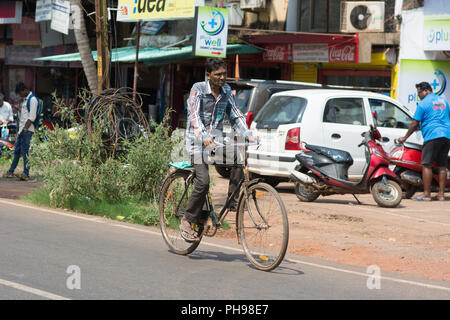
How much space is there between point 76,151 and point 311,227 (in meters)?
3.43

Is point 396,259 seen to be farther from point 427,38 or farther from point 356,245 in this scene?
point 427,38

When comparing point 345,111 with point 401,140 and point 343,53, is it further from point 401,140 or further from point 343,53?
point 343,53

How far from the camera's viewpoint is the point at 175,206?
7.28 metres

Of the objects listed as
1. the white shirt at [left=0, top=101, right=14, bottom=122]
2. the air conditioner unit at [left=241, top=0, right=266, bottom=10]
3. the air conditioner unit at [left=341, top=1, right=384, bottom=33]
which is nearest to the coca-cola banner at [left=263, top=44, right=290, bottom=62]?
the air conditioner unit at [left=241, top=0, right=266, bottom=10]

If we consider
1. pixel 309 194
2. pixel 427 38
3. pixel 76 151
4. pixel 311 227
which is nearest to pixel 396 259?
pixel 311 227

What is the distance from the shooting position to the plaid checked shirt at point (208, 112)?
656 centimetres

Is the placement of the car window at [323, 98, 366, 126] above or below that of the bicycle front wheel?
above

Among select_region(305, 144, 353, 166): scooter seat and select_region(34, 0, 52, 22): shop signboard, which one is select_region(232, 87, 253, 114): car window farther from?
select_region(34, 0, 52, 22): shop signboard

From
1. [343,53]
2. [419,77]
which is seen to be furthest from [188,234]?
Result: [343,53]

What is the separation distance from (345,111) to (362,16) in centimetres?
540

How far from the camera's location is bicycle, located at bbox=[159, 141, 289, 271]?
19.7 ft

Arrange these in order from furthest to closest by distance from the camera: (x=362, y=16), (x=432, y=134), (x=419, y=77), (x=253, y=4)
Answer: (x=253, y=4) → (x=362, y=16) → (x=419, y=77) → (x=432, y=134)

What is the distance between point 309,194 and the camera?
1126 centimetres

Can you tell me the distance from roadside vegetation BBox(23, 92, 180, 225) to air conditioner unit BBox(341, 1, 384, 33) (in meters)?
8.97
